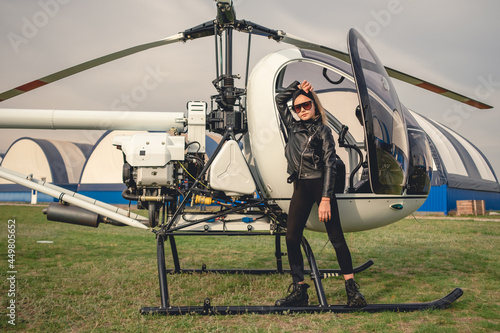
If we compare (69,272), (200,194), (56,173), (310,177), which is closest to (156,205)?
(200,194)

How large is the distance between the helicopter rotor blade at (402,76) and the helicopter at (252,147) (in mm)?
15

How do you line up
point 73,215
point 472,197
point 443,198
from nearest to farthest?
point 73,215, point 443,198, point 472,197

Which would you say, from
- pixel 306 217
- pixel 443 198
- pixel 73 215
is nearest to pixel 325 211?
pixel 306 217

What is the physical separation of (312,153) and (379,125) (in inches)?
26.9

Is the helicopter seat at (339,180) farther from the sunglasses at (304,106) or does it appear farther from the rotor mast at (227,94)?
the rotor mast at (227,94)

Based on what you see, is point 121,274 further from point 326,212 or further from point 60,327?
point 326,212

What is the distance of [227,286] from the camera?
16.1 feet

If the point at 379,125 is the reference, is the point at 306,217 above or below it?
below

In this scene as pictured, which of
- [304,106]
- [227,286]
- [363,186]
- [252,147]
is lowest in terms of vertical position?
[227,286]

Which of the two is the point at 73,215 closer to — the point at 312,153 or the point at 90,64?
the point at 90,64

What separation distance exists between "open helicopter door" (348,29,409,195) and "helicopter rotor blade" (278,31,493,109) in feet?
1.64

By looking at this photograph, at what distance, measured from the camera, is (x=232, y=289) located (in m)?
4.79

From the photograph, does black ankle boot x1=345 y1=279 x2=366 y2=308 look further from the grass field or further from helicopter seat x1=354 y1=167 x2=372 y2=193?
helicopter seat x1=354 y1=167 x2=372 y2=193

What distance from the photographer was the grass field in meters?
3.50
